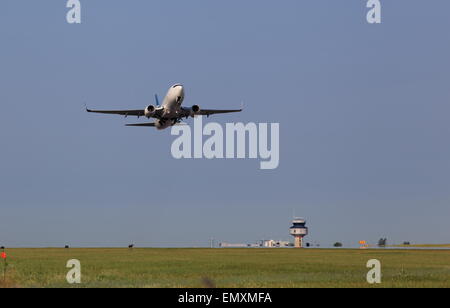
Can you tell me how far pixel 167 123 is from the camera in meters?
103

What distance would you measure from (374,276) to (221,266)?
23.8 metres

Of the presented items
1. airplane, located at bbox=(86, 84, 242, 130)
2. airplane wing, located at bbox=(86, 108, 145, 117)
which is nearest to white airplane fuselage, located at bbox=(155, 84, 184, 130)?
airplane, located at bbox=(86, 84, 242, 130)

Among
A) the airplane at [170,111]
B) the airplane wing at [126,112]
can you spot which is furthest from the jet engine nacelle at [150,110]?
the airplane wing at [126,112]

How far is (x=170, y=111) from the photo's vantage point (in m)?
95.2

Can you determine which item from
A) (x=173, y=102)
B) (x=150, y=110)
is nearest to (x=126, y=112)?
(x=150, y=110)

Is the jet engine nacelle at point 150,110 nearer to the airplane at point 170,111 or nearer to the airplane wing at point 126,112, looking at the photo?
the airplane at point 170,111

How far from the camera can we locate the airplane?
92.4 meters

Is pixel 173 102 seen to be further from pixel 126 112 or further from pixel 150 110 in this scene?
pixel 126 112

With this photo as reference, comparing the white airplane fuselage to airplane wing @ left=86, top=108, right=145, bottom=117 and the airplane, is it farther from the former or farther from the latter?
airplane wing @ left=86, top=108, right=145, bottom=117
